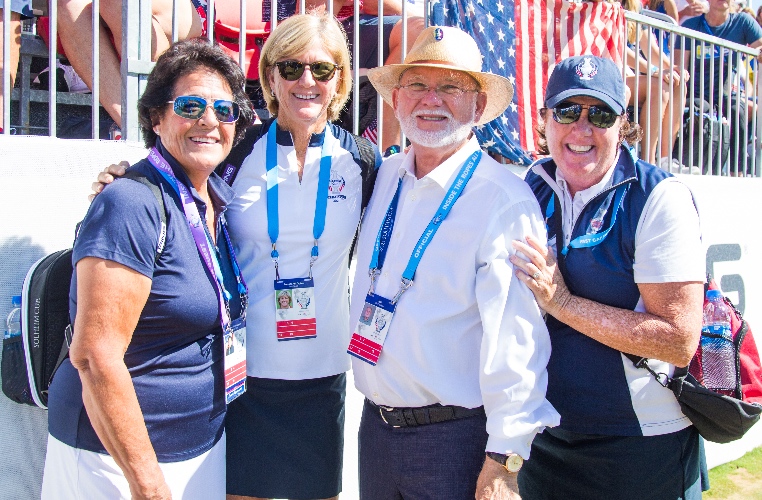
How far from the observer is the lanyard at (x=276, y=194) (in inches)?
104

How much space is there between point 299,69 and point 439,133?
628 millimetres

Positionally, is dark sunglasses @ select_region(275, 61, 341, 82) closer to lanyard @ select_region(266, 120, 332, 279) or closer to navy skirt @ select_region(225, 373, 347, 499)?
lanyard @ select_region(266, 120, 332, 279)

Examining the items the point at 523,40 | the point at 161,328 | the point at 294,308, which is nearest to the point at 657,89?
the point at 523,40

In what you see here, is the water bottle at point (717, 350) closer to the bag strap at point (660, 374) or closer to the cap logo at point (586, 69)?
the bag strap at point (660, 374)

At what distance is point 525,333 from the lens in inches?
88.0

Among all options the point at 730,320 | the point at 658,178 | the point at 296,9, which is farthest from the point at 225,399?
the point at 296,9

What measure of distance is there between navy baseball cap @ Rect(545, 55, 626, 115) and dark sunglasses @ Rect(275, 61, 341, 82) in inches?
34.3

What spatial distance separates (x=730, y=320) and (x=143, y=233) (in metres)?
2.18

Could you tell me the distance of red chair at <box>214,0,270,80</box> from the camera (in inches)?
175

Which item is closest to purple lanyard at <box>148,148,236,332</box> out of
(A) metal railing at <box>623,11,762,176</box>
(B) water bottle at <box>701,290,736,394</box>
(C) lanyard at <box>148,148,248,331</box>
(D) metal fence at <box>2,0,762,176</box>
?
(C) lanyard at <box>148,148,248,331</box>

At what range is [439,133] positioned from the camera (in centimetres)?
251

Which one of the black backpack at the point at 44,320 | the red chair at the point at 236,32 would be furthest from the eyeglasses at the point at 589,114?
the red chair at the point at 236,32

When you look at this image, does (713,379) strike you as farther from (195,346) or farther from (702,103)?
(702,103)

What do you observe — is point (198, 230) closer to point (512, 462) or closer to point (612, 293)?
point (512, 462)
